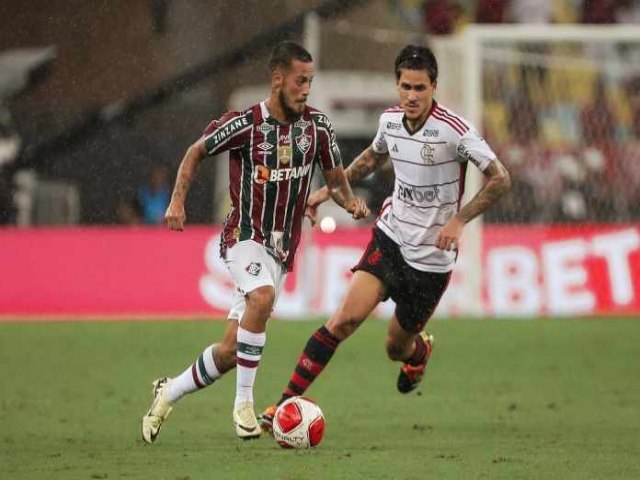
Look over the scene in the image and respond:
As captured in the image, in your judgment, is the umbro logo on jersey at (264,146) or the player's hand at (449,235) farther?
the player's hand at (449,235)

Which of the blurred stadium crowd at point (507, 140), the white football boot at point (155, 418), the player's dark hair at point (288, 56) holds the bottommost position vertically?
the white football boot at point (155, 418)

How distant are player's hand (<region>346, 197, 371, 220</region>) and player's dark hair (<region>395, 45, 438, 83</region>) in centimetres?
83

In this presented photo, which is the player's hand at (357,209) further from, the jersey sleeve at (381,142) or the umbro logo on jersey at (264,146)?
the jersey sleeve at (381,142)

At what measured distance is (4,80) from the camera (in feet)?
74.2

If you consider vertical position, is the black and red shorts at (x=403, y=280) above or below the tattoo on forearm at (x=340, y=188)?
below

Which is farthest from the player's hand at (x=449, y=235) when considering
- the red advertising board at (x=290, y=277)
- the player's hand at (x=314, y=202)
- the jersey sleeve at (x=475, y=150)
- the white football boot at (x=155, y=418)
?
the red advertising board at (x=290, y=277)

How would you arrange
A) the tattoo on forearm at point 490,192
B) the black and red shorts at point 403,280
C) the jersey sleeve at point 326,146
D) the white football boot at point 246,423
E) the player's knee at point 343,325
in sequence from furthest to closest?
the black and red shorts at point 403,280 → the player's knee at point 343,325 → the tattoo on forearm at point 490,192 → the jersey sleeve at point 326,146 → the white football boot at point 246,423

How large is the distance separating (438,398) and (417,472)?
12.1ft

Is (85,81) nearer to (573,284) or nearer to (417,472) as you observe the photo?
(573,284)

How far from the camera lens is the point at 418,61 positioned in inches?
356

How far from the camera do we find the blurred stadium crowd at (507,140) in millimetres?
18734

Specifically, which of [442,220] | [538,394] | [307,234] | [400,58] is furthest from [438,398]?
[307,234]

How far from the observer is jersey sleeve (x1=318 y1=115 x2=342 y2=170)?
8.78 meters

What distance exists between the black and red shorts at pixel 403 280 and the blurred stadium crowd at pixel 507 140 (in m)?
8.47
